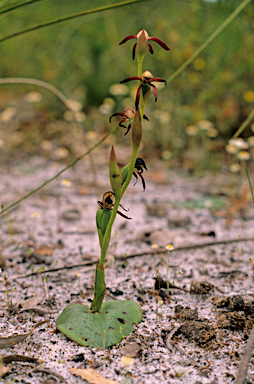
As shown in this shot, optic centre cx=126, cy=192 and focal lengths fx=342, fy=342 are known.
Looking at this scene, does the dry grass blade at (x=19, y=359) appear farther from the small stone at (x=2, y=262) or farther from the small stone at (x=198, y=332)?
the small stone at (x=2, y=262)

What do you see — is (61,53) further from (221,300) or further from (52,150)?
(221,300)

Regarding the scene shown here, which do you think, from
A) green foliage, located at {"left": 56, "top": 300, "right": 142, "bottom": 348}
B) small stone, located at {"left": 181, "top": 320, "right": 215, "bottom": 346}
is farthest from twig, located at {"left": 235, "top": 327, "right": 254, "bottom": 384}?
green foliage, located at {"left": 56, "top": 300, "right": 142, "bottom": 348}

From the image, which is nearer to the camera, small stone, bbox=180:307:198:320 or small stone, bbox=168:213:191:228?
small stone, bbox=180:307:198:320

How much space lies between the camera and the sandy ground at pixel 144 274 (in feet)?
3.22

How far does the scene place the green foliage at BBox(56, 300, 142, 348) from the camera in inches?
39.9

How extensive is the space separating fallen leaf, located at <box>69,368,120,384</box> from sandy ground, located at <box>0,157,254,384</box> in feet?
0.06

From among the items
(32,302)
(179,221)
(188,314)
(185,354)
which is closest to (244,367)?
(185,354)

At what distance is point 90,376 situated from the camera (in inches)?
35.9

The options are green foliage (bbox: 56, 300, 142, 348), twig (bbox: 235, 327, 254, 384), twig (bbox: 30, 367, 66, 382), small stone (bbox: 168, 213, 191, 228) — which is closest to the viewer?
twig (bbox: 235, 327, 254, 384)

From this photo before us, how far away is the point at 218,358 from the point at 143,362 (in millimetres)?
220

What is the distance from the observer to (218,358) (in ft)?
3.28

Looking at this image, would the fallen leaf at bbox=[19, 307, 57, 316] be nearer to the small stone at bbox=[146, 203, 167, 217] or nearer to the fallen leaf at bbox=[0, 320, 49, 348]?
the fallen leaf at bbox=[0, 320, 49, 348]

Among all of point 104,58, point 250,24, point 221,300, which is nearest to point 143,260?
point 221,300

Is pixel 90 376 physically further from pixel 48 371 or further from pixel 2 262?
pixel 2 262
